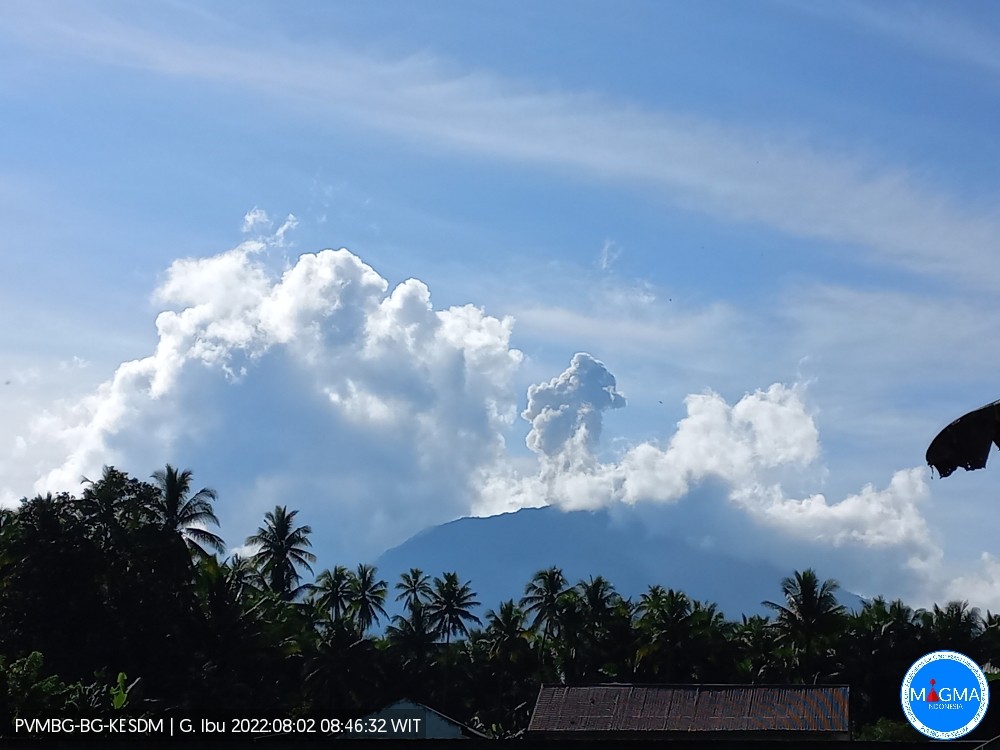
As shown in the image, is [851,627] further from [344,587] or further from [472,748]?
[472,748]

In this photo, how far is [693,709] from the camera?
48.8 metres

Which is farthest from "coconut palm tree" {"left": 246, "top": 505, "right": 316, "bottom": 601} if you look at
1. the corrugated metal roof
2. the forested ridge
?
the corrugated metal roof

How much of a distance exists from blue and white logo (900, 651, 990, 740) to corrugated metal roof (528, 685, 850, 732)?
26.8 m

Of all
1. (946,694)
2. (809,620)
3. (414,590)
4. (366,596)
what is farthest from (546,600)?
(946,694)

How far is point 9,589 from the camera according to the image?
6131cm

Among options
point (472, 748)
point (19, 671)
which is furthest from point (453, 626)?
point (472, 748)

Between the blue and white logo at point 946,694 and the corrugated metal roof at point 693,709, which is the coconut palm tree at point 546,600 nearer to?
the corrugated metal roof at point 693,709

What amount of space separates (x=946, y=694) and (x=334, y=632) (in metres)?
59.0

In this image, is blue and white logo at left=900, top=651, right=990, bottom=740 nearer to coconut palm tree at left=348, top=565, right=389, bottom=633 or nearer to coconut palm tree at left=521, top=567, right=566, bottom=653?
coconut palm tree at left=521, top=567, right=566, bottom=653

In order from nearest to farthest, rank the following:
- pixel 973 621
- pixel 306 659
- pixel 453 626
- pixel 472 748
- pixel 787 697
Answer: pixel 472 748
pixel 787 697
pixel 306 659
pixel 973 621
pixel 453 626

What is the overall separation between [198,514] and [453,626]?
24.1 meters

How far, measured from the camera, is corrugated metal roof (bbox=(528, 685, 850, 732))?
46719 millimetres

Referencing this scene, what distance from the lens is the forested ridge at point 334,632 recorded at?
61969mm

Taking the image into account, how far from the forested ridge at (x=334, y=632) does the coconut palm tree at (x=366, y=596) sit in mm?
176
